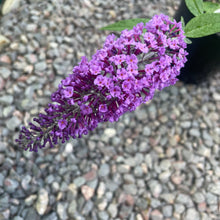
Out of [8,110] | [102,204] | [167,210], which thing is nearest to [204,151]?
[167,210]

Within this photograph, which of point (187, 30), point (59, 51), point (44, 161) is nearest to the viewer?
point (187, 30)

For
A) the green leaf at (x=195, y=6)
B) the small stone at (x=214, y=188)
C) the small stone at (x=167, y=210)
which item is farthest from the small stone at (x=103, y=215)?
the green leaf at (x=195, y=6)

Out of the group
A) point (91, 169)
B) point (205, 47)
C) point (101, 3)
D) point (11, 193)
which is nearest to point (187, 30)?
point (205, 47)

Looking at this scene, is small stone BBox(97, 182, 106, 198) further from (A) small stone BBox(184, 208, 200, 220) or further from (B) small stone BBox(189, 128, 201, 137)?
(B) small stone BBox(189, 128, 201, 137)

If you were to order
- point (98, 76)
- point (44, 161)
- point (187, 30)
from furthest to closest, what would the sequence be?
point (44, 161)
point (187, 30)
point (98, 76)

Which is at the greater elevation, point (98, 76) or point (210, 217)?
point (98, 76)

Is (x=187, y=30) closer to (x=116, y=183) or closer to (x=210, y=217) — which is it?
(x=116, y=183)

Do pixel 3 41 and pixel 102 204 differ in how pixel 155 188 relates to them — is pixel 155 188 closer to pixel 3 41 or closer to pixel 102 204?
pixel 102 204
